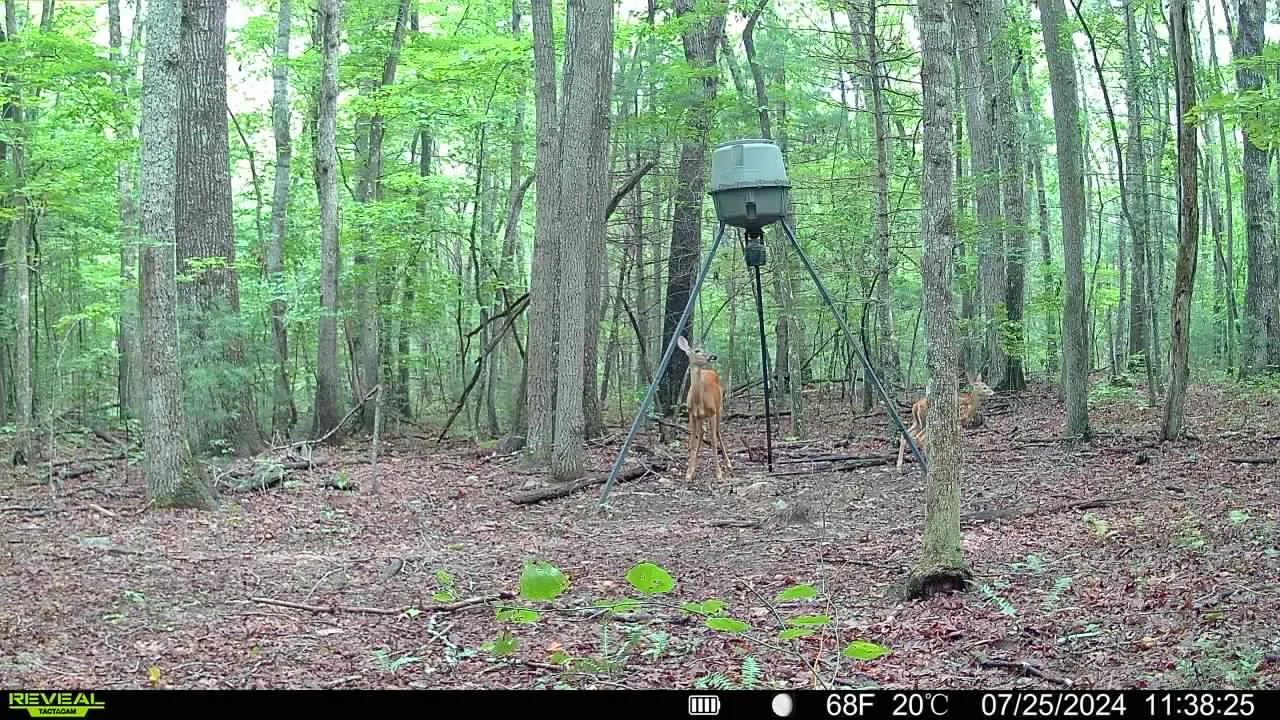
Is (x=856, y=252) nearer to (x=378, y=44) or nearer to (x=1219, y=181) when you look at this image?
(x=378, y=44)

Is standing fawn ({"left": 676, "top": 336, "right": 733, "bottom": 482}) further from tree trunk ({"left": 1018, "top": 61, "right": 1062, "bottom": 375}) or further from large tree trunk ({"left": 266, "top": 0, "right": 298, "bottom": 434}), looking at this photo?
tree trunk ({"left": 1018, "top": 61, "right": 1062, "bottom": 375})

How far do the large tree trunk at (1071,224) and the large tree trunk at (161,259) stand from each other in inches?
343

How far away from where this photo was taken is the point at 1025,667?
4641mm

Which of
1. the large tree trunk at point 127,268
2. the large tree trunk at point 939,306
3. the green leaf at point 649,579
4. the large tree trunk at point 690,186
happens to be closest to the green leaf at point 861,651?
the green leaf at point 649,579

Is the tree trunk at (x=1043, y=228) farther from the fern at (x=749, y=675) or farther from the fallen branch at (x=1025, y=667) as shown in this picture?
the fern at (x=749, y=675)

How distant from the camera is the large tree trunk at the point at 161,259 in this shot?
29.4 ft

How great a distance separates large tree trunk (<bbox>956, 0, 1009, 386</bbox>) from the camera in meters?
15.3

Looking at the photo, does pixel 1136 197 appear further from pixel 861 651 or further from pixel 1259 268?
pixel 861 651

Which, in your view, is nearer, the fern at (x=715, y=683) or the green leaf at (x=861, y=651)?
the green leaf at (x=861, y=651)

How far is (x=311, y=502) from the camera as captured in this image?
33.6ft

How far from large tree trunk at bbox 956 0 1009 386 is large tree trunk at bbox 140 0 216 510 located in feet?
33.1

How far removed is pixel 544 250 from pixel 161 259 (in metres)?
4.80

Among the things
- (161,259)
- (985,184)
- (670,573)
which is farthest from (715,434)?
(985,184)
